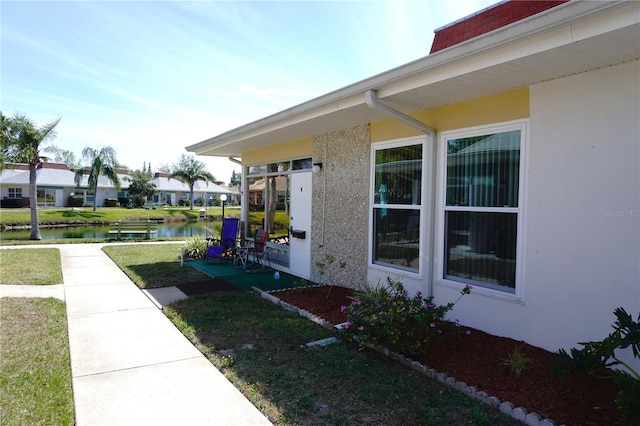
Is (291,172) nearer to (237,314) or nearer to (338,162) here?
(338,162)

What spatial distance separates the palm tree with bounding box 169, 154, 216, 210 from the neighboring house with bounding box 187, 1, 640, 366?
1505 inches

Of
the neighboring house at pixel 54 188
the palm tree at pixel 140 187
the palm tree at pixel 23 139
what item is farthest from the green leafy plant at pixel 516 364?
the palm tree at pixel 140 187

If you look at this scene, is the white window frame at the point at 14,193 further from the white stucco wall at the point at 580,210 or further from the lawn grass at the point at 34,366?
the white stucco wall at the point at 580,210

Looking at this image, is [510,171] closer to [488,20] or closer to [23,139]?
[488,20]

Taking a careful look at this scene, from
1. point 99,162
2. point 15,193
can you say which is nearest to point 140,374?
point 99,162

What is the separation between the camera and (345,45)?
7.51 meters

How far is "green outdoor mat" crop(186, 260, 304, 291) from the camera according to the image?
259 inches

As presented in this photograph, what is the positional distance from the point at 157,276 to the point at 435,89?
593 centimetres

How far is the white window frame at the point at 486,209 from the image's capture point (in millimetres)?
3707

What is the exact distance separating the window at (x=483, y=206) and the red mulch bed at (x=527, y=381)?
2.15 ft

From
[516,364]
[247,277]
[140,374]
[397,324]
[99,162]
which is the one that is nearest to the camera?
[516,364]

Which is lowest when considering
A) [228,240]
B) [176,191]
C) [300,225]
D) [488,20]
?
[228,240]

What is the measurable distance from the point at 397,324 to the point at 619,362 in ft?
5.34

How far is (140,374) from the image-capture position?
10.5 feet
